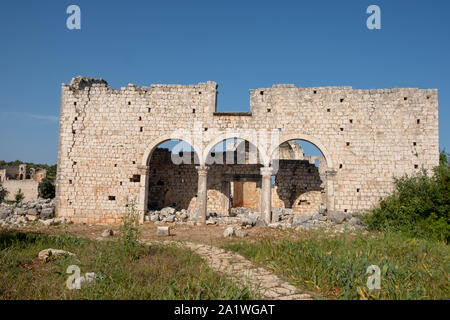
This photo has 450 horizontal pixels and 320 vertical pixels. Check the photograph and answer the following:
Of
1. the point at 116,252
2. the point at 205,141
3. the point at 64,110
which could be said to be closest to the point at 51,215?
the point at 64,110

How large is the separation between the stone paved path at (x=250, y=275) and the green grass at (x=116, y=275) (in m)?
0.33

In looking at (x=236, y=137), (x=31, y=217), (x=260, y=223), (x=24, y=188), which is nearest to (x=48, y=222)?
(x=31, y=217)

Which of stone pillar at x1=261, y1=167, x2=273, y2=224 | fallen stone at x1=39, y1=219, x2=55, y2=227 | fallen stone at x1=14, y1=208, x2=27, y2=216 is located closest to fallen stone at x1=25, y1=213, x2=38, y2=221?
fallen stone at x1=14, y1=208, x2=27, y2=216

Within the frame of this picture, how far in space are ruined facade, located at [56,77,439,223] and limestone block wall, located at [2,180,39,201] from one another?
2191cm

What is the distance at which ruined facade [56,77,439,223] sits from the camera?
12344 mm

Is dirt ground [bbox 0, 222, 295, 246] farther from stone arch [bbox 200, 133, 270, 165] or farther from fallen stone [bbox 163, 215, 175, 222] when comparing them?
stone arch [bbox 200, 133, 270, 165]

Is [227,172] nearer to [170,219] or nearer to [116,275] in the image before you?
[170,219]

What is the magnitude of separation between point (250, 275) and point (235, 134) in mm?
8448

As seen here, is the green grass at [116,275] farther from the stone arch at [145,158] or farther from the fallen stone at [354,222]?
the fallen stone at [354,222]

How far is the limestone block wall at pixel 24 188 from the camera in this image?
31.1 m

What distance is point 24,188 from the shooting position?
3136 cm

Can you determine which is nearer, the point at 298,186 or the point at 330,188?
the point at 330,188
